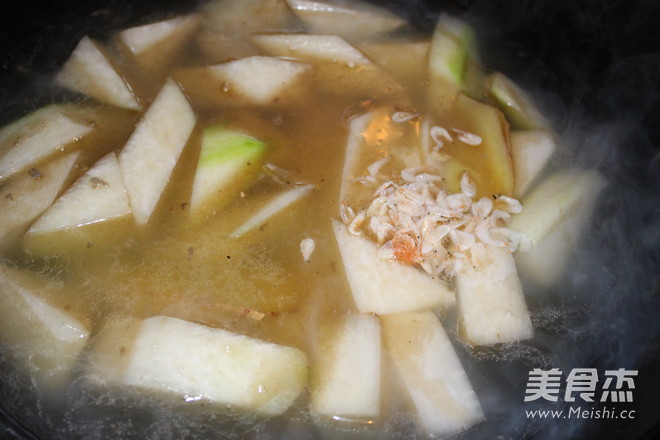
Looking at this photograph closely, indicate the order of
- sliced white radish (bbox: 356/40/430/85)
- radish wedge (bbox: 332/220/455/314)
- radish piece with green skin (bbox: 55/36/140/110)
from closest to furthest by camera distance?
radish wedge (bbox: 332/220/455/314), radish piece with green skin (bbox: 55/36/140/110), sliced white radish (bbox: 356/40/430/85)

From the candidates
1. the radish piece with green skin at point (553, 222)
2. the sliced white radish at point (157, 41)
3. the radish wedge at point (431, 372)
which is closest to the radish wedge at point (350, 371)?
the radish wedge at point (431, 372)

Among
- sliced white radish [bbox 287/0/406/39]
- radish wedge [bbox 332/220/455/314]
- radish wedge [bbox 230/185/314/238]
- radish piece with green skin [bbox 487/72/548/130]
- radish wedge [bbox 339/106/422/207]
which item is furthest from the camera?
sliced white radish [bbox 287/0/406/39]

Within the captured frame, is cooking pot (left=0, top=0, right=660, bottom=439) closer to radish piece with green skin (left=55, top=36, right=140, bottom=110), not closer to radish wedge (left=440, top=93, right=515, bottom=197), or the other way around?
radish piece with green skin (left=55, top=36, right=140, bottom=110)

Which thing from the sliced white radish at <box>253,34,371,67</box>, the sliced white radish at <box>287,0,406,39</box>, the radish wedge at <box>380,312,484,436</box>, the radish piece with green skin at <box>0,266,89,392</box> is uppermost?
the sliced white radish at <box>287,0,406,39</box>

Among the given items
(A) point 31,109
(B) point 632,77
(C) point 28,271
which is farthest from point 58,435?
(B) point 632,77

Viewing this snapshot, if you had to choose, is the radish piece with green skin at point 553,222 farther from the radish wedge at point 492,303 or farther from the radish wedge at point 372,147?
the radish wedge at point 372,147

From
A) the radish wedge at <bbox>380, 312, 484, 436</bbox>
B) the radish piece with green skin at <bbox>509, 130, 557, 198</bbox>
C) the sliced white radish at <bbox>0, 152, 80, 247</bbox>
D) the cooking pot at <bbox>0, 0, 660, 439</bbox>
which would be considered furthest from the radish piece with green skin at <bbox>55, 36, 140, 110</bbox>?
the radish piece with green skin at <bbox>509, 130, 557, 198</bbox>

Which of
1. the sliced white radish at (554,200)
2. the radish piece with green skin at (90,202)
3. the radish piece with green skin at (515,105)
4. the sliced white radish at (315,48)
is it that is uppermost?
the sliced white radish at (315,48)
